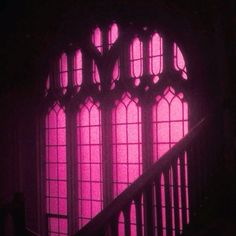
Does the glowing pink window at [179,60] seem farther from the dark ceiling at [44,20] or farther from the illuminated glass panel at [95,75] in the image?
the illuminated glass panel at [95,75]

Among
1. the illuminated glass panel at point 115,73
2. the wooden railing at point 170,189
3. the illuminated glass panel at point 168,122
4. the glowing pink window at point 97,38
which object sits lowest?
the wooden railing at point 170,189

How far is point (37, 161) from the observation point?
5.60 meters

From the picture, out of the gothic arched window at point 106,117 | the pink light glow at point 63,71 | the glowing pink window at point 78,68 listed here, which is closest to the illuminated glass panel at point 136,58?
the gothic arched window at point 106,117

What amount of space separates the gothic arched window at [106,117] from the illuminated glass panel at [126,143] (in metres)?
0.01

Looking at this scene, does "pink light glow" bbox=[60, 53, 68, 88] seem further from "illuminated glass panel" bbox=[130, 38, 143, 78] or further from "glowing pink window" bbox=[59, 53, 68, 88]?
"illuminated glass panel" bbox=[130, 38, 143, 78]

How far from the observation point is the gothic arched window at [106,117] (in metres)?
4.59

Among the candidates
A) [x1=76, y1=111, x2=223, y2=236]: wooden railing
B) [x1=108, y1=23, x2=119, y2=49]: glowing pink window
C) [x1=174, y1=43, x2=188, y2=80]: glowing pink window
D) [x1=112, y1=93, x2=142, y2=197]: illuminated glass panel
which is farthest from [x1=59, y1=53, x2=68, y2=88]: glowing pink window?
[x1=76, y1=111, x2=223, y2=236]: wooden railing

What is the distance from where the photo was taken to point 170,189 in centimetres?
318

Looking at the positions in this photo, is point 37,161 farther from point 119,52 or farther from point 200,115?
point 200,115

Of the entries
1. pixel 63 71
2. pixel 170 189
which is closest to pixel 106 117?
pixel 63 71

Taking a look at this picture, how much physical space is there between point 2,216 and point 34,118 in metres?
1.83

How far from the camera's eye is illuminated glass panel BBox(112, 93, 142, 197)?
480 centimetres

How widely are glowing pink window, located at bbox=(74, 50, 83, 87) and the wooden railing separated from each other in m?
2.22

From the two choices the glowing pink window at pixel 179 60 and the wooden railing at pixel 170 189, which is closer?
the wooden railing at pixel 170 189
